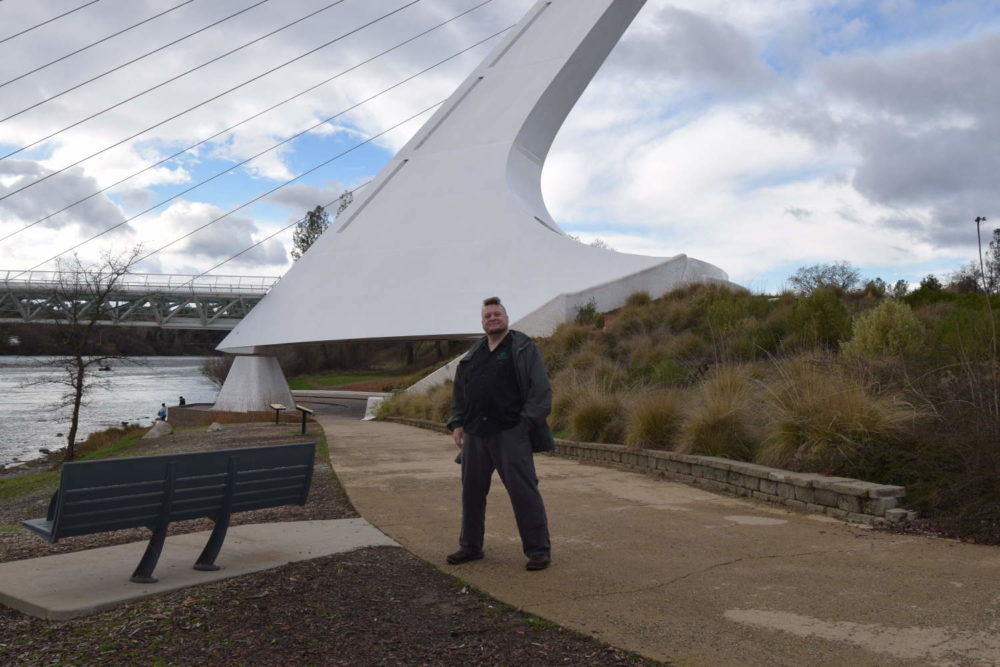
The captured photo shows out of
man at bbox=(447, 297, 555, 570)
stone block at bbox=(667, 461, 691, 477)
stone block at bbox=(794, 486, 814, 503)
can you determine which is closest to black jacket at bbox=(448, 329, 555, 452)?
man at bbox=(447, 297, 555, 570)

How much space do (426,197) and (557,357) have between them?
9962mm

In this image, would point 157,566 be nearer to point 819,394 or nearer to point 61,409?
point 819,394

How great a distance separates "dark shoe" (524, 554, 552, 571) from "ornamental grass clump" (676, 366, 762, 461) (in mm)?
3457

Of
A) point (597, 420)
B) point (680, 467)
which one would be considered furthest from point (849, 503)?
point (597, 420)

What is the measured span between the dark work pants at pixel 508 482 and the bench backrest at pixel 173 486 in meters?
0.95

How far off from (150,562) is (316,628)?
1.12 metres

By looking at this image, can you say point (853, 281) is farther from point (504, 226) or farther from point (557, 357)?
point (557, 357)

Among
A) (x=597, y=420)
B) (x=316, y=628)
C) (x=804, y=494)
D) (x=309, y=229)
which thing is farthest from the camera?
(x=309, y=229)

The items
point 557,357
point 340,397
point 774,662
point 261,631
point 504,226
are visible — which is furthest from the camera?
point 340,397

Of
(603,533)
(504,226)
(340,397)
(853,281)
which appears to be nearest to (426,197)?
(504,226)

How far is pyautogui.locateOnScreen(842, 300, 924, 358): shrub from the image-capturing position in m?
10.1

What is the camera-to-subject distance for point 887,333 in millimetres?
10391

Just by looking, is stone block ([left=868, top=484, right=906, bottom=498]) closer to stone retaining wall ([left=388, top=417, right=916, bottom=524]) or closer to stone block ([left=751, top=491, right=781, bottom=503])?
stone retaining wall ([left=388, top=417, right=916, bottom=524])

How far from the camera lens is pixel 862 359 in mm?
7855
